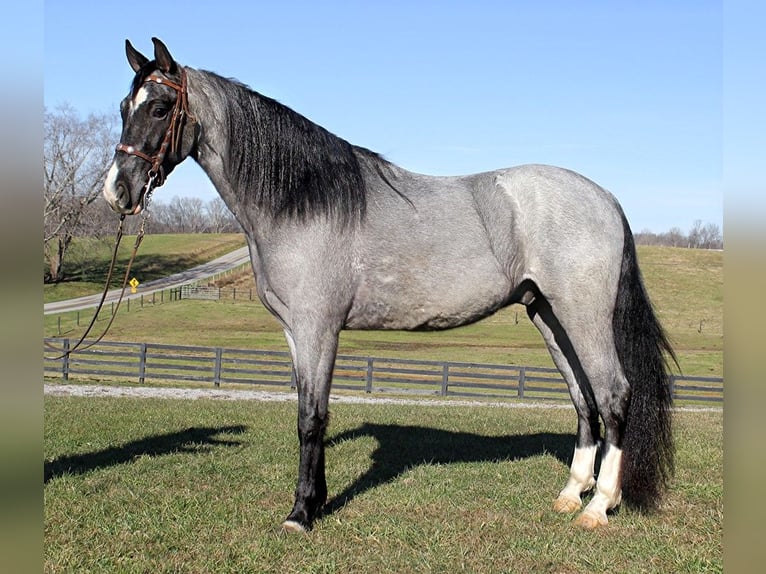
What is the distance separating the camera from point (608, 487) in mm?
5156

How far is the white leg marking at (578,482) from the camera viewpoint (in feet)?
18.0

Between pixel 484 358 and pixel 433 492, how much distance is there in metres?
25.2

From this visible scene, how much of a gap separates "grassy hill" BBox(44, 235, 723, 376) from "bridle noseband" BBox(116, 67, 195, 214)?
81.6 ft

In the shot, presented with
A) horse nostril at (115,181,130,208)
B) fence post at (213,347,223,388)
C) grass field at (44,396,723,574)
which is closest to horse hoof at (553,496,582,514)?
grass field at (44,396,723,574)

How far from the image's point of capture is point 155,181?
4871 millimetres

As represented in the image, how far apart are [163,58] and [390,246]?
2.11 meters

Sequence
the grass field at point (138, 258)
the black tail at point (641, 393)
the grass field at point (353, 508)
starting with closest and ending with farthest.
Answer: the grass field at point (353, 508) → the black tail at point (641, 393) → the grass field at point (138, 258)

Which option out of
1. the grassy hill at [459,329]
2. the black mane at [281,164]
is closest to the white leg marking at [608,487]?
the black mane at [281,164]

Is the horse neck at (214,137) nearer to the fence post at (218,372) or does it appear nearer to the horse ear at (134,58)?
the horse ear at (134,58)

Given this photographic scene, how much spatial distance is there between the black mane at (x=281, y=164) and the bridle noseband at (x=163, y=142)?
0.29 meters

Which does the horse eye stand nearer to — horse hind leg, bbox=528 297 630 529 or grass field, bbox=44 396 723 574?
grass field, bbox=44 396 723 574

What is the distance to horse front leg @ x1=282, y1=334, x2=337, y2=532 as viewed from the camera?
16.1ft

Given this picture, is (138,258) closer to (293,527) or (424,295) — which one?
(424,295)
